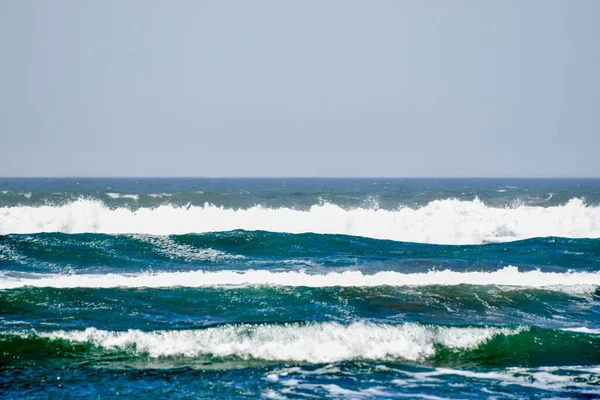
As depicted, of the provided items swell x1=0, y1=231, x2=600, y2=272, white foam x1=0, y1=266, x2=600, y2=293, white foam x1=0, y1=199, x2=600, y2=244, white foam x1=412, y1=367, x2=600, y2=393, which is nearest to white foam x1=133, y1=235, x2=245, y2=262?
swell x1=0, y1=231, x2=600, y2=272

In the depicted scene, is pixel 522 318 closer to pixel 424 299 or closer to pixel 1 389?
pixel 424 299

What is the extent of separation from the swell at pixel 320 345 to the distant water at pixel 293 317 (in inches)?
1.1

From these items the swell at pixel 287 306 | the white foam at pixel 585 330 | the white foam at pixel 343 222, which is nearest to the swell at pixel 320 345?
the white foam at pixel 585 330

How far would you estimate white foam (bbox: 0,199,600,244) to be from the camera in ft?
84.3

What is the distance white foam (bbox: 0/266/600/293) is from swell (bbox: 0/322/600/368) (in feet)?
13.1

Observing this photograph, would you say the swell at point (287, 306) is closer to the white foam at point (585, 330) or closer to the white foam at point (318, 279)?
the white foam at point (585, 330)

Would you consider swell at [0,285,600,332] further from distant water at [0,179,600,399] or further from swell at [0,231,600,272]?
swell at [0,231,600,272]

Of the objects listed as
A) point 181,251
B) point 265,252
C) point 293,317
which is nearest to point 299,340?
point 293,317

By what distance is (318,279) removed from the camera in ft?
47.6

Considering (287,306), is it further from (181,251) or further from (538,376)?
(181,251)

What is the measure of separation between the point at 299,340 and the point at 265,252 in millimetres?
10473

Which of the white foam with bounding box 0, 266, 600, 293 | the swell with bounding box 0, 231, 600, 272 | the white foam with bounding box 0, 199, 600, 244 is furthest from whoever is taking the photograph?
the white foam with bounding box 0, 199, 600, 244

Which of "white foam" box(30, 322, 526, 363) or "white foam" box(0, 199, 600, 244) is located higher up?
"white foam" box(0, 199, 600, 244)

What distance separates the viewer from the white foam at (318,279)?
45.3ft
